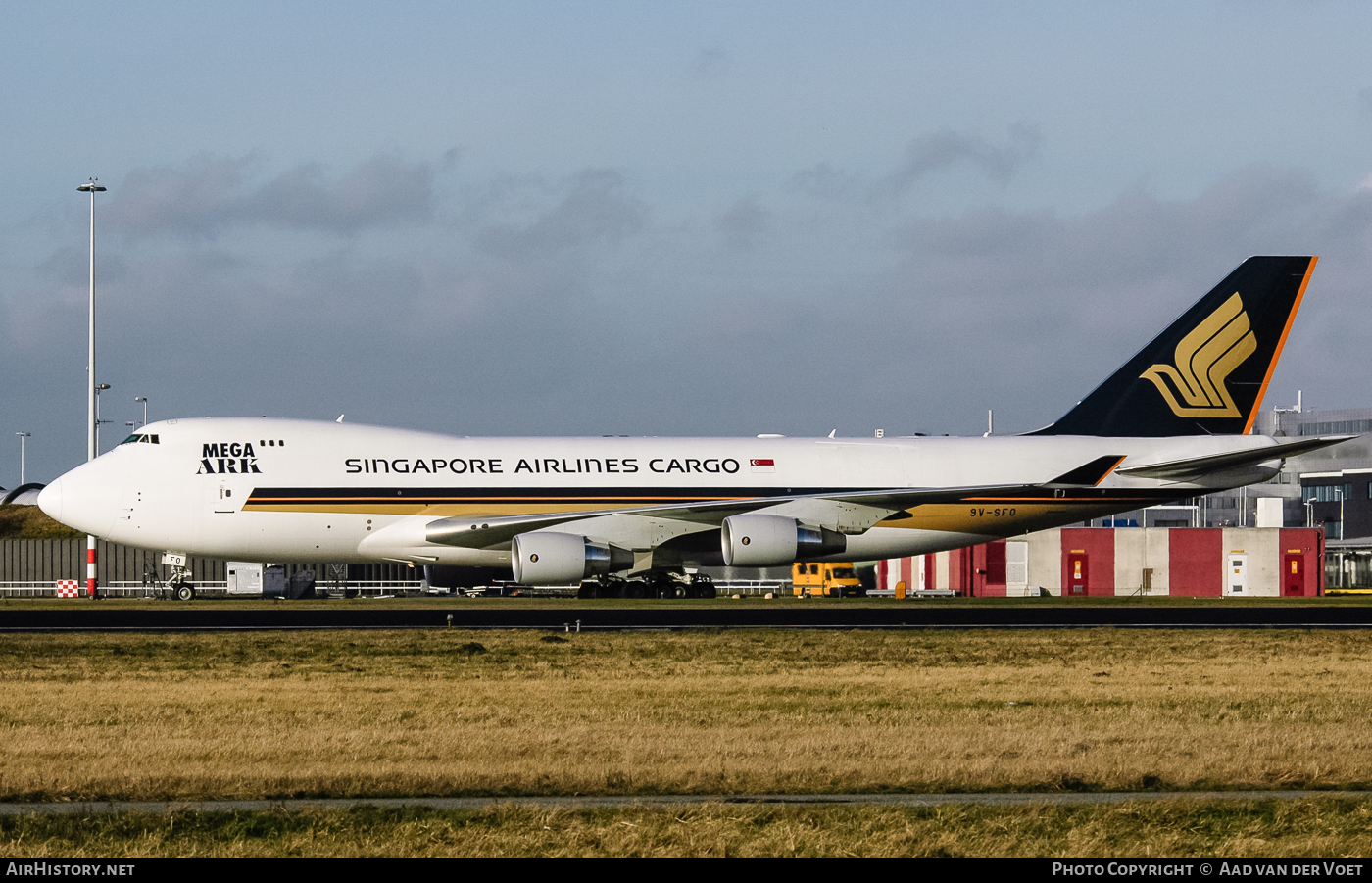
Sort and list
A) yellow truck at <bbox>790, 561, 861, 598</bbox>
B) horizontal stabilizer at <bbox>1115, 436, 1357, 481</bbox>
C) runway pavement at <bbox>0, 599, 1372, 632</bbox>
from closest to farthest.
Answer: runway pavement at <bbox>0, 599, 1372, 632</bbox>, horizontal stabilizer at <bbox>1115, 436, 1357, 481</bbox>, yellow truck at <bbox>790, 561, 861, 598</bbox>

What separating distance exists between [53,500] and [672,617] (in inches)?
756

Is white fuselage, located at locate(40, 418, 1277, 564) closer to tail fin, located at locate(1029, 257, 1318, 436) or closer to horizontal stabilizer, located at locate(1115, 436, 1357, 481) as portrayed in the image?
horizontal stabilizer, located at locate(1115, 436, 1357, 481)

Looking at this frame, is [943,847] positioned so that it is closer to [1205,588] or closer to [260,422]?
[260,422]

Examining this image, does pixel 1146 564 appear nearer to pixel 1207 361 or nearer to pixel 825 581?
pixel 825 581

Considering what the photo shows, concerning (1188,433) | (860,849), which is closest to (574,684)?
(860,849)

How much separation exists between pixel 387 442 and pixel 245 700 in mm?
24055

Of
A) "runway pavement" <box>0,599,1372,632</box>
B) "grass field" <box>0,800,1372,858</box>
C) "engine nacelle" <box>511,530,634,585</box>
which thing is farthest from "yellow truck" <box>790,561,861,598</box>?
"grass field" <box>0,800,1372,858</box>

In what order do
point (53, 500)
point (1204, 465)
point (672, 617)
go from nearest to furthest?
point (672, 617)
point (53, 500)
point (1204, 465)

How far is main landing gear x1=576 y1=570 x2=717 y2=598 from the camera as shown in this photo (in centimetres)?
4381

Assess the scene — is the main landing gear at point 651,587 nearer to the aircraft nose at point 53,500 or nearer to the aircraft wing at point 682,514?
the aircraft wing at point 682,514

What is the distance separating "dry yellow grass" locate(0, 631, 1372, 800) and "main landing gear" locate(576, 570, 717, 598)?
16494 mm

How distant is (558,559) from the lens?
3966 centimetres

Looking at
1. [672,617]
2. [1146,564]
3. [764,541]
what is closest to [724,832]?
[672,617]

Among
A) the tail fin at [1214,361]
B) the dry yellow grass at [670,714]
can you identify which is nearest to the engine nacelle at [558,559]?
the dry yellow grass at [670,714]
